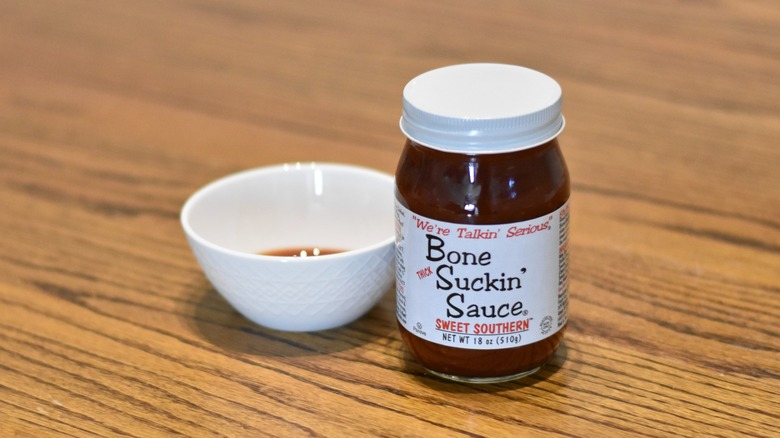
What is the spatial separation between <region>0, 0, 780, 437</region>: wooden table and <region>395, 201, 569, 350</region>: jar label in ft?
0.18

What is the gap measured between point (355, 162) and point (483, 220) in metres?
0.47

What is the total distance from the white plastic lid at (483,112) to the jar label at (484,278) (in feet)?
0.19

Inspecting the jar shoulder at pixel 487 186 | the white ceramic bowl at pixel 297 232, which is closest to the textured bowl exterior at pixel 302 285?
the white ceramic bowl at pixel 297 232

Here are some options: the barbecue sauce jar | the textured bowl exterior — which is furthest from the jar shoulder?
the textured bowl exterior

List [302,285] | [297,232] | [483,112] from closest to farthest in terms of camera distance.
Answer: [483,112]
[302,285]
[297,232]

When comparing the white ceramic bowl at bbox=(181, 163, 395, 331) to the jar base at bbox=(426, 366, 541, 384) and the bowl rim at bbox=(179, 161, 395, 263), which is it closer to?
the bowl rim at bbox=(179, 161, 395, 263)

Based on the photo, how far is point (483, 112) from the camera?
2.24 feet

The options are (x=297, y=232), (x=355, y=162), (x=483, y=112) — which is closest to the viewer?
(x=483, y=112)

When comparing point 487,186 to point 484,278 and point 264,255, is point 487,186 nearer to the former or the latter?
point 484,278

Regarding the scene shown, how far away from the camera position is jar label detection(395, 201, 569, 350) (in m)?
0.70

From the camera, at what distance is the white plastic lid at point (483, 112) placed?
2.22ft

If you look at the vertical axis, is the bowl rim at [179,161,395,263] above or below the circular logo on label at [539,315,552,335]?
above

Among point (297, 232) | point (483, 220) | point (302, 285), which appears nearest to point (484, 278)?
point (483, 220)

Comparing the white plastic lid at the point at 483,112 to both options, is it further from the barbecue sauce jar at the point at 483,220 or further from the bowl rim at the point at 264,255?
the bowl rim at the point at 264,255
